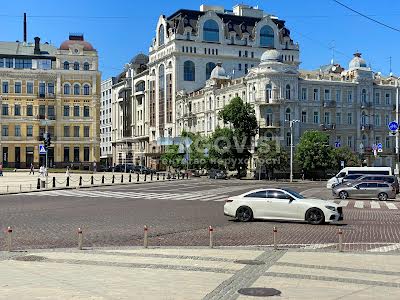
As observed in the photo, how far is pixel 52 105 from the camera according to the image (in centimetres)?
9894

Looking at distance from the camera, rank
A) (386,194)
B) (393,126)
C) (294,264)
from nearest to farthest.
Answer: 1. (294,264)
2. (386,194)
3. (393,126)

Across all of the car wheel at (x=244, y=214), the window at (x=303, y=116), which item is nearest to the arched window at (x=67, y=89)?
the window at (x=303, y=116)

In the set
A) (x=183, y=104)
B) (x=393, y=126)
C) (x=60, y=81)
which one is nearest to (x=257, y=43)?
(x=183, y=104)

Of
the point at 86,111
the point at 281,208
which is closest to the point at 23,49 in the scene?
the point at 86,111

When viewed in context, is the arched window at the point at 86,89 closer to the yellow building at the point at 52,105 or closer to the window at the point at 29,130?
the yellow building at the point at 52,105

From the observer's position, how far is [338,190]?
40625 mm

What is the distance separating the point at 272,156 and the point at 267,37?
151ft

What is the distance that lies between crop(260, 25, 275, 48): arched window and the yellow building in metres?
37.9

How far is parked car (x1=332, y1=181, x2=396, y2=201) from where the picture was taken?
39.7m

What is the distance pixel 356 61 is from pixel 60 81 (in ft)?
161

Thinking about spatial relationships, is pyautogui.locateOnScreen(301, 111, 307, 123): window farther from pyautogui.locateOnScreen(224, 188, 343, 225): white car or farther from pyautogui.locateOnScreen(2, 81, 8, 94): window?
pyautogui.locateOnScreen(224, 188, 343, 225): white car

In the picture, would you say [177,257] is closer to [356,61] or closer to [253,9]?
[356,61]

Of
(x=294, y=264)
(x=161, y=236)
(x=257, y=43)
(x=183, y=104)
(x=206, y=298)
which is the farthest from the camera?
(x=257, y=43)

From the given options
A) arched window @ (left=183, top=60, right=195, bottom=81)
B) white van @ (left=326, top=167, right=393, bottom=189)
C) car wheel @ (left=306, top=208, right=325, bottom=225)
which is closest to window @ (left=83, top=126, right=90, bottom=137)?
arched window @ (left=183, top=60, right=195, bottom=81)
